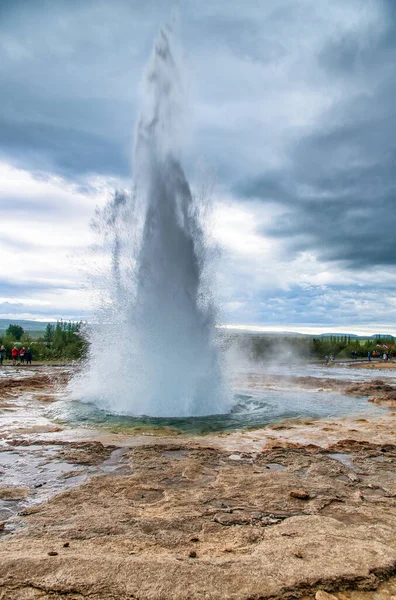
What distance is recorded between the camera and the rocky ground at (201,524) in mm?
3186

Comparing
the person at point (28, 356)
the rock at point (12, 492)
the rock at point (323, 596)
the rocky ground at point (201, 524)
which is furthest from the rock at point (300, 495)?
the person at point (28, 356)

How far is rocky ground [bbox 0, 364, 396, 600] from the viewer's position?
3.19 metres

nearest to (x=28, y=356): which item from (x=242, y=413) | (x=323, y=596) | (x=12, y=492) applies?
(x=242, y=413)

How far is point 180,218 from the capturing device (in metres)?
14.3

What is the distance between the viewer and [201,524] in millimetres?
4332

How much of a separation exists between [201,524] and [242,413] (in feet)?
27.7

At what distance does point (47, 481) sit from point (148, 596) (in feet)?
10.6

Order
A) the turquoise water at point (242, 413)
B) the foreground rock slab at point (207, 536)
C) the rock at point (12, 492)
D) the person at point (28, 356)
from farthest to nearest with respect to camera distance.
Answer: the person at point (28, 356) → the turquoise water at point (242, 413) → the rock at point (12, 492) → the foreground rock slab at point (207, 536)

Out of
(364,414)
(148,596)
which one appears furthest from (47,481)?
(364,414)

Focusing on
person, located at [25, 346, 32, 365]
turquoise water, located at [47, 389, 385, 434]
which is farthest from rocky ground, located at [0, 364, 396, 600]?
person, located at [25, 346, 32, 365]

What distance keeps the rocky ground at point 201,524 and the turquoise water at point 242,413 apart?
8.70ft

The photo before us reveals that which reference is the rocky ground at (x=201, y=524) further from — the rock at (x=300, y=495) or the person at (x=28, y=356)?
the person at (x=28, y=356)

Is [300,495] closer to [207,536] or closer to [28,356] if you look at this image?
[207,536]

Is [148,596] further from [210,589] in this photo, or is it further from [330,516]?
[330,516]
